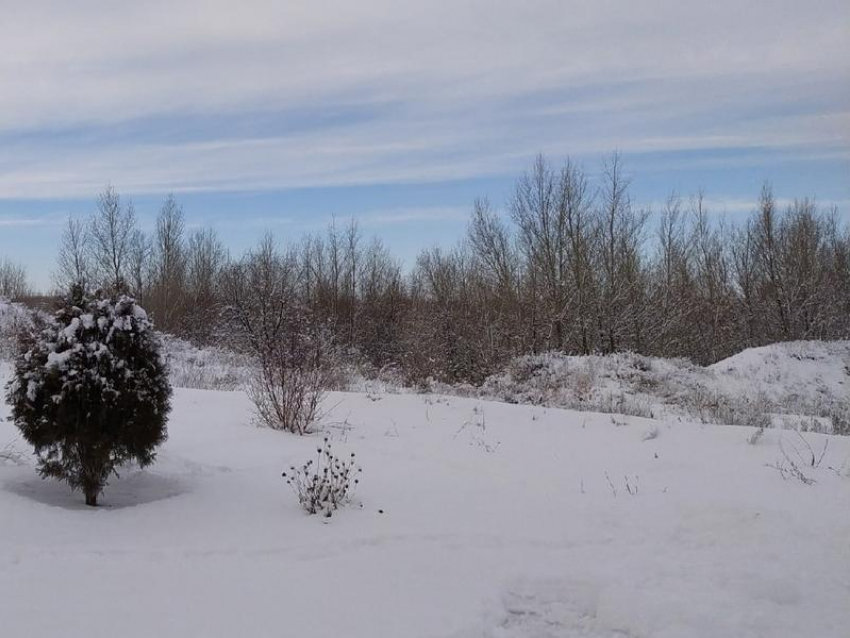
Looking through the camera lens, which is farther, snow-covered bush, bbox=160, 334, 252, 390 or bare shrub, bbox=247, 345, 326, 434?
snow-covered bush, bbox=160, 334, 252, 390

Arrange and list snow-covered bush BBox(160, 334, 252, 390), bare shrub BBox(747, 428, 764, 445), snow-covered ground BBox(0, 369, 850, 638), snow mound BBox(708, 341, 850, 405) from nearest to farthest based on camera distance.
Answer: snow-covered ground BBox(0, 369, 850, 638) < bare shrub BBox(747, 428, 764, 445) < snow-covered bush BBox(160, 334, 252, 390) < snow mound BBox(708, 341, 850, 405)

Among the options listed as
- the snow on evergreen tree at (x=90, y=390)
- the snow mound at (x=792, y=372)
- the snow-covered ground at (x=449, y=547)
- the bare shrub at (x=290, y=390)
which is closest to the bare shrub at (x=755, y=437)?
the snow-covered ground at (x=449, y=547)

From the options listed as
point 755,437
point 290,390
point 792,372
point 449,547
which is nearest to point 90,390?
point 449,547

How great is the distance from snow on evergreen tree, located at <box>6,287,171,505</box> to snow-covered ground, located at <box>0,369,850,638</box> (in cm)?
41

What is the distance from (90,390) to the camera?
4723mm

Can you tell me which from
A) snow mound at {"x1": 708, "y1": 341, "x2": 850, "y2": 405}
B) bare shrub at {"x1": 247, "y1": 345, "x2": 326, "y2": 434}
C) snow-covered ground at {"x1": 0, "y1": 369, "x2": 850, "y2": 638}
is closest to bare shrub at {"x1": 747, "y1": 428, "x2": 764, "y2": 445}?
snow-covered ground at {"x1": 0, "y1": 369, "x2": 850, "y2": 638}

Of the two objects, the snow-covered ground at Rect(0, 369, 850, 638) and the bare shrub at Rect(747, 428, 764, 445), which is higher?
the bare shrub at Rect(747, 428, 764, 445)

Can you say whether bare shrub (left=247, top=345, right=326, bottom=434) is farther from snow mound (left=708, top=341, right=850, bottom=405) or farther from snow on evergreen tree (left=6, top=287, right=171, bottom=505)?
snow mound (left=708, top=341, right=850, bottom=405)

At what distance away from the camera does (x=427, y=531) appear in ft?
15.6

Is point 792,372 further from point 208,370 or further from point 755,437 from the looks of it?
point 208,370

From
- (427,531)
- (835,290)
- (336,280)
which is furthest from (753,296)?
(427,531)

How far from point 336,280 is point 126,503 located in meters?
30.8

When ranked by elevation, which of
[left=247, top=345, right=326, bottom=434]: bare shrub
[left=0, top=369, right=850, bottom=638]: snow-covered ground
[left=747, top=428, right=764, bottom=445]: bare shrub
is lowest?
[left=0, top=369, right=850, bottom=638]: snow-covered ground

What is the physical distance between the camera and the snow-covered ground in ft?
11.4
